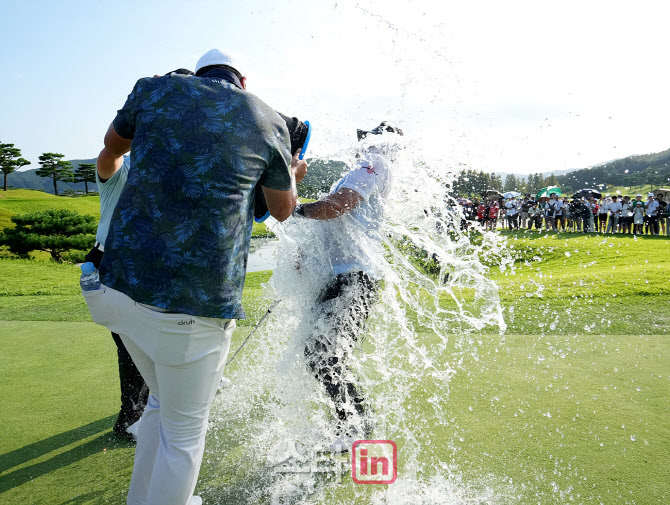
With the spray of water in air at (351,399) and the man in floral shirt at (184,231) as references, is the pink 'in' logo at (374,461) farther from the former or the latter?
the man in floral shirt at (184,231)

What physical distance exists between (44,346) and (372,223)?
405 centimetres

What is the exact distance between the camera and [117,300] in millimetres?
1793

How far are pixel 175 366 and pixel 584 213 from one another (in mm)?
22180

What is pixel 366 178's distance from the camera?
9.21 feet

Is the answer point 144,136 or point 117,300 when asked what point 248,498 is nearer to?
point 117,300

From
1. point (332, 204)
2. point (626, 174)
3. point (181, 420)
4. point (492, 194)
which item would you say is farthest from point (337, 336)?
point (626, 174)

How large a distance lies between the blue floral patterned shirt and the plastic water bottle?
88mm

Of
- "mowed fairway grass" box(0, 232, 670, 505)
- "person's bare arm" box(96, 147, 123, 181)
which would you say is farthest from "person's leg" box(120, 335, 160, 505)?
"person's bare arm" box(96, 147, 123, 181)

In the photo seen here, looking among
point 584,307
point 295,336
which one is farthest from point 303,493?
point 584,307

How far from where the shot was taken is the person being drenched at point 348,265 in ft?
9.17

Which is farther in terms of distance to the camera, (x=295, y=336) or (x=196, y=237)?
(x=295, y=336)

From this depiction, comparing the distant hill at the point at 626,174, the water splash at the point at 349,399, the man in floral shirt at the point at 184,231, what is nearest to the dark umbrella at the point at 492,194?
the distant hill at the point at 626,174

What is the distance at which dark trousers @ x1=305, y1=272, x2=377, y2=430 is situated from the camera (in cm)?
298

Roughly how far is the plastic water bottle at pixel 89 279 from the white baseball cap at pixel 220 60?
2.87ft
